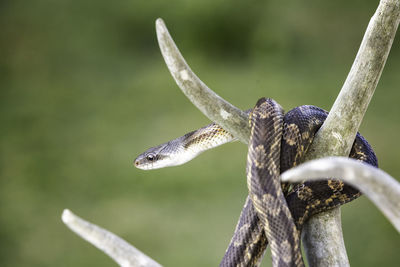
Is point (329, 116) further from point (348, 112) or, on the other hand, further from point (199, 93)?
point (199, 93)

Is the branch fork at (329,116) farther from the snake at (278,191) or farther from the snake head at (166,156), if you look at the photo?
the snake head at (166,156)

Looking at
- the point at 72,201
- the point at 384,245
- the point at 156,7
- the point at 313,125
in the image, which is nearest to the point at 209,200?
the point at 72,201

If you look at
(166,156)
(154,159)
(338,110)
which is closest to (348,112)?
(338,110)

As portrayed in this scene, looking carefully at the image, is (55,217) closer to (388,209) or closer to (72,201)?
(72,201)

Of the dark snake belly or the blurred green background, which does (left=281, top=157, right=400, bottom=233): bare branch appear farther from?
the blurred green background

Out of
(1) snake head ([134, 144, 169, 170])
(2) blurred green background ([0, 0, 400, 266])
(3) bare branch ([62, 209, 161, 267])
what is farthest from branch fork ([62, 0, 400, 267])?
(2) blurred green background ([0, 0, 400, 266])

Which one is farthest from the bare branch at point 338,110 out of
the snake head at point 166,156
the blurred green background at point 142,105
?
the blurred green background at point 142,105
